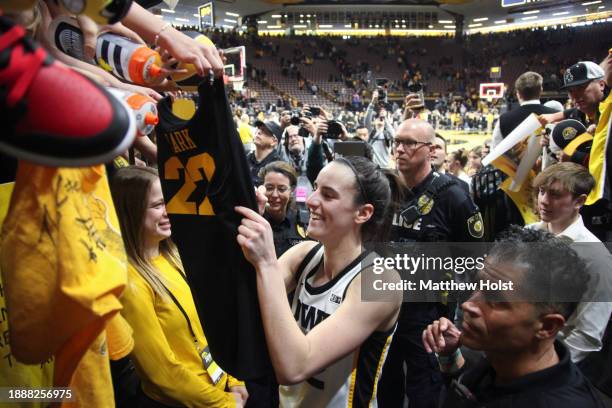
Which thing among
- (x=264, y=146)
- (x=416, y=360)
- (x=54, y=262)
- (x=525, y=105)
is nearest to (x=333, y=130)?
(x=264, y=146)

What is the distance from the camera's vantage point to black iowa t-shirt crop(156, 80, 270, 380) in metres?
1.21

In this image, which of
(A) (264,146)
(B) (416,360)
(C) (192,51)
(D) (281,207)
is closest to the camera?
(C) (192,51)

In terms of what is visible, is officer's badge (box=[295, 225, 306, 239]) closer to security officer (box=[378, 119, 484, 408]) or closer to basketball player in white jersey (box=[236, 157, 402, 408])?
security officer (box=[378, 119, 484, 408])

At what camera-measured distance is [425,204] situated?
2.97 m

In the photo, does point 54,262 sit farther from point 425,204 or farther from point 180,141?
point 425,204

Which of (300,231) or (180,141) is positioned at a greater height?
(180,141)

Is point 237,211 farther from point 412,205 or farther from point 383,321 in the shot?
point 412,205

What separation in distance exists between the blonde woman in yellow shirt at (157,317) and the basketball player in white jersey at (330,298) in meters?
0.34

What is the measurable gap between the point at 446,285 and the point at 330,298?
98 centimetres

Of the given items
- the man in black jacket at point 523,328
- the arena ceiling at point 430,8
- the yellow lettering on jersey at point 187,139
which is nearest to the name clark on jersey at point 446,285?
the man in black jacket at point 523,328

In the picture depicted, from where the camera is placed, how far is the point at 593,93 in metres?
3.56

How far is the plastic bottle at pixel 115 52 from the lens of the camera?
121cm

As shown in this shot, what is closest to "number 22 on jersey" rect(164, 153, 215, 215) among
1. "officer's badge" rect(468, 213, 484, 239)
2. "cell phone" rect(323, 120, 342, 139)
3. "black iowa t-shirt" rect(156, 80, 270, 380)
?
"black iowa t-shirt" rect(156, 80, 270, 380)

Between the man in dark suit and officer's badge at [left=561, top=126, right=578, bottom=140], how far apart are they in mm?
1098
